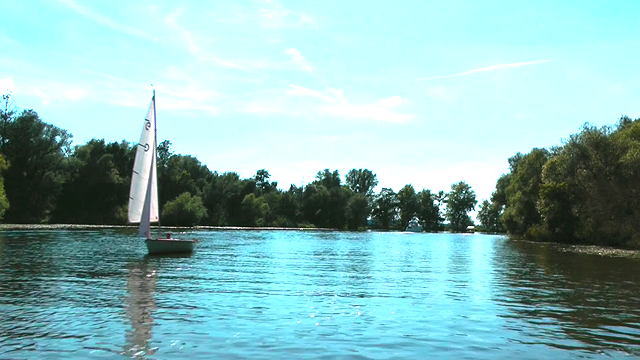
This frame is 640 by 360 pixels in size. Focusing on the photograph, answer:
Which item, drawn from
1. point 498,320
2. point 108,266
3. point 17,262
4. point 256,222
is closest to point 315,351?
point 498,320

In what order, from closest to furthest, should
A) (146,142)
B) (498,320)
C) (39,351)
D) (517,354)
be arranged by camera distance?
(39,351) → (517,354) → (498,320) → (146,142)

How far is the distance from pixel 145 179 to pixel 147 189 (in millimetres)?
982

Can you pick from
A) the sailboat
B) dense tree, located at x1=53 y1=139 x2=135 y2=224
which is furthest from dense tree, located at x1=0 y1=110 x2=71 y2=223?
the sailboat

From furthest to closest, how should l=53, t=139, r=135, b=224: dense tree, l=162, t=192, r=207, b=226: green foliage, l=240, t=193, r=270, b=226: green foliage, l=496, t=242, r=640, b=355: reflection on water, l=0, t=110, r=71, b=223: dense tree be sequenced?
l=240, t=193, r=270, b=226: green foliage, l=162, t=192, r=207, b=226: green foliage, l=53, t=139, r=135, b=224: dense tree, l=0, t=110, r=71, b=223: dense tree, l=496, t=242, r=640, b=355: reflection on water

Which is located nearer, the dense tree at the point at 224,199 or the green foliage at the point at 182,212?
the green foliage at the point at 182,212

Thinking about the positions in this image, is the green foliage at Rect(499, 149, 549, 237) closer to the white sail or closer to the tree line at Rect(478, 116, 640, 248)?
the tree line at Rect(478, 116, 640, 248)

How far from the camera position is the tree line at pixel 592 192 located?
247ft

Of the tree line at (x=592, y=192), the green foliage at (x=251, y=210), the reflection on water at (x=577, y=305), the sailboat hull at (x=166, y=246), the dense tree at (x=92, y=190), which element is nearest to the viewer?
the reflection on water at (x=577, y=305)

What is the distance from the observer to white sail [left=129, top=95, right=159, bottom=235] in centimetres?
4794

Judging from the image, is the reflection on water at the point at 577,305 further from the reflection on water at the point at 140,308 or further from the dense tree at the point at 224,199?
the dense tree at the point at 224,199

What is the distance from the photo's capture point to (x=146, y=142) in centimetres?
4838

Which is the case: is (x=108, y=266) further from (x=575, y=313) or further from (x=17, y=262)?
(x=575, y=313)

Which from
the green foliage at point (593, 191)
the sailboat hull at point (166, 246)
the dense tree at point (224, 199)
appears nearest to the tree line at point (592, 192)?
the green foliage at point (593, 191)

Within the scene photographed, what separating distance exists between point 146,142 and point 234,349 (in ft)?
119
